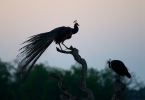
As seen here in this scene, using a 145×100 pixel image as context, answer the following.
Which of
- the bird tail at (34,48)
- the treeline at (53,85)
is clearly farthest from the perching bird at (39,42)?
the treeline at (53,85)

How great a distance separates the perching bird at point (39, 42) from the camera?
39.8 ft

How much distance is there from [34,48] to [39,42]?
1.28ft

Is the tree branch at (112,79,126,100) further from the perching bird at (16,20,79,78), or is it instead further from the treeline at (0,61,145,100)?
the treeline at (0,61,145,100)

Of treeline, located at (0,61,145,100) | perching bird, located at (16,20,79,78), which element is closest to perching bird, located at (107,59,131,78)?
perching bird, located at (16,20,79,78)

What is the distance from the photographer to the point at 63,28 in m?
14.0

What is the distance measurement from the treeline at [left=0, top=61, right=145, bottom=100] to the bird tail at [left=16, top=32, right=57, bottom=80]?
2914cm

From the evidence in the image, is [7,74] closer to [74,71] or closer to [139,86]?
[74,71]

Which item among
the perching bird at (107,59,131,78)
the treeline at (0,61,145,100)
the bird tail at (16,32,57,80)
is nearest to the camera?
the bird tail at (16,32,57,80)

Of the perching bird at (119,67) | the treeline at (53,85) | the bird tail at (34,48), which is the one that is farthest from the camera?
the treeline at (53,85)

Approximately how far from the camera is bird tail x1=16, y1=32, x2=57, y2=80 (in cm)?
1210

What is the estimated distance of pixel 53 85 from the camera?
44781 mm

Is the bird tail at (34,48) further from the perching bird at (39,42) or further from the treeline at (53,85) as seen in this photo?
the treeline at (53,85)

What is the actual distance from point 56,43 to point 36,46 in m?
1.36

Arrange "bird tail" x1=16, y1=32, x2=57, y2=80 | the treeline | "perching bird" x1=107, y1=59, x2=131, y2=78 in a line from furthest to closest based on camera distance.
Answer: the treeline
"perching bird" x1=107, y1=59, x2=131, y2=78
"bird tail" x1=16, y1=32, x2=57, y2=80
